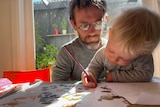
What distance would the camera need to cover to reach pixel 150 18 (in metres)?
0.60

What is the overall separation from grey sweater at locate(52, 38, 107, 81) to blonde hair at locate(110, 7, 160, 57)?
1.17ft

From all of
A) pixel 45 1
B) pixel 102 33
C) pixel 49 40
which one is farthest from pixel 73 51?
pixel 45 1

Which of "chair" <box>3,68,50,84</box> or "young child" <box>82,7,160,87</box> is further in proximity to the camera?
"chair" <box>3,68,50,84</box>

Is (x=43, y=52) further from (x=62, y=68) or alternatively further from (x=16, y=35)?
(x=62, y=68)

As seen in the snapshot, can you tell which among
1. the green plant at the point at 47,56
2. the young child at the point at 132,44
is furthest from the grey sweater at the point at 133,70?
the green plant at the point at 47,56

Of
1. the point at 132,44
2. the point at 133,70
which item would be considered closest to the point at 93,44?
the point at 133,70

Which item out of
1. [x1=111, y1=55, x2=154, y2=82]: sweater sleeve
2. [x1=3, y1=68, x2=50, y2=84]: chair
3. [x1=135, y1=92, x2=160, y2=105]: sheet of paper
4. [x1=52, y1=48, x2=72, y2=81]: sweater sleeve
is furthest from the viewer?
[x1=3, y1=68, x2=50, y2=84]: chair

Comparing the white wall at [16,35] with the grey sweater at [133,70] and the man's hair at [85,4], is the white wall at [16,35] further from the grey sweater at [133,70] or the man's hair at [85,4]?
the grey sweater at [133,70]

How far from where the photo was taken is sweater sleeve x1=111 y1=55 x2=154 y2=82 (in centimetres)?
69

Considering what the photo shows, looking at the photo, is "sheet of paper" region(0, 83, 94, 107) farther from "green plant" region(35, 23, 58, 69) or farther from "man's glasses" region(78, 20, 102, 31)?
"green plant" region(35, 23, 58, 69)

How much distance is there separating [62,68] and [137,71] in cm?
35

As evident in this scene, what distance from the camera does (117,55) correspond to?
0.63 meters

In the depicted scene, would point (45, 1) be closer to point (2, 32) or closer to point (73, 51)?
point (2, 32)

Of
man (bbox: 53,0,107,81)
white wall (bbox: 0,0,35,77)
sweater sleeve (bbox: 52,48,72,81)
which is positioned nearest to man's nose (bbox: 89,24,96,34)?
man (bbox: 53,0,107,81)
